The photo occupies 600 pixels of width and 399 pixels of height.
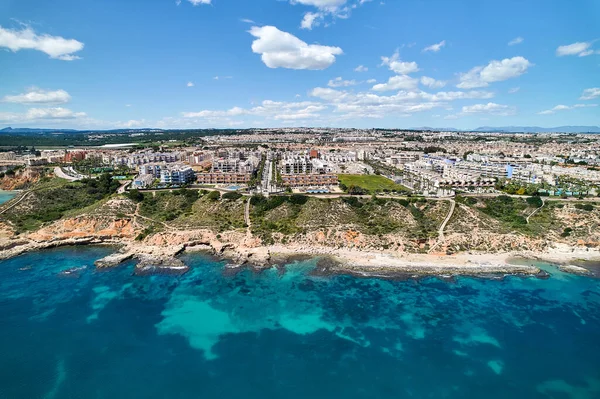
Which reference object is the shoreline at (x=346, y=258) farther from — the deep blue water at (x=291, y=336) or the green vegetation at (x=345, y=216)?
the green vegetation at (x=345, y=216)

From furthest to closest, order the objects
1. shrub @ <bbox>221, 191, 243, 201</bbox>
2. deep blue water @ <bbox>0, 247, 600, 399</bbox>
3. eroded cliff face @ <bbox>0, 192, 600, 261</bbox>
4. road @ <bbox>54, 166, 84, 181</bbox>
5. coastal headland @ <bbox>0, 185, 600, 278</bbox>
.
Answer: road @ <bbox>54, 166, 84, 181</bbox> < shrub @ <bbox>221, 191, 243, 201</bbox> < eroded cliff face @ <bbox>0, 192, 600, 261</bbox> < coastal headland @ <bbox>0, 185, 600, 278</bbox> < deep blue water @ <bbox>0, 247, 600, 399</bbox>

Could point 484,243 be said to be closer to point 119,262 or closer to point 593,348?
point 593,348

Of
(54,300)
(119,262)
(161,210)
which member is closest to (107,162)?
(161,210)

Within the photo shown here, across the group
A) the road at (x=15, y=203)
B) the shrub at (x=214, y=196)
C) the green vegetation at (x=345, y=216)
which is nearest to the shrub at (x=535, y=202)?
the green vegetation at (x=345, y=216)

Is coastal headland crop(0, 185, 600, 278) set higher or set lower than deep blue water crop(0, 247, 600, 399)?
higher

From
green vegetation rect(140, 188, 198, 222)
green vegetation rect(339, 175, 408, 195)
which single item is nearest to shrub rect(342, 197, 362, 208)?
green vegetation rect(339, 175, 408, 195)

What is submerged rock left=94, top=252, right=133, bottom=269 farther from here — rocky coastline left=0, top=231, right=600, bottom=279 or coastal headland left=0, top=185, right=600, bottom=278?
coastal headland left=0, top=185, right=600, bottom=278

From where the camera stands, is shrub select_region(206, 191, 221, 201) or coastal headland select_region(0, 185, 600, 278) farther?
shrub select_region(206, 191, 221, 201)

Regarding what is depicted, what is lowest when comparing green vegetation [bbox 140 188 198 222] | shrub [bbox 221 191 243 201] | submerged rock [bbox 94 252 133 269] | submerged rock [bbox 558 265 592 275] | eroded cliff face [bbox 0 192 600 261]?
submerged rock [bbox 558 265 592 275]
